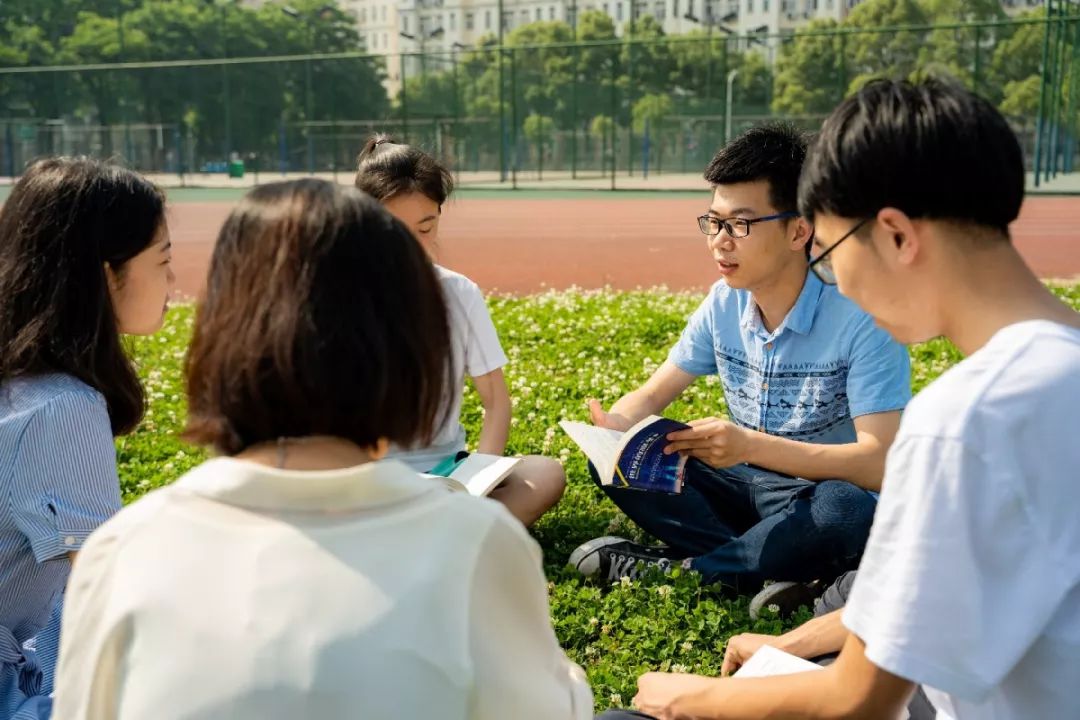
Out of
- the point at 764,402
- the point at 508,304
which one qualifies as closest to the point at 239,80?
the point at 508,304

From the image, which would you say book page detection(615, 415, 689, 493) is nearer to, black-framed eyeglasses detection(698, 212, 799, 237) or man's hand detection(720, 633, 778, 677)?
black-framed eyeglasses detection(698, 212, 799, 237)

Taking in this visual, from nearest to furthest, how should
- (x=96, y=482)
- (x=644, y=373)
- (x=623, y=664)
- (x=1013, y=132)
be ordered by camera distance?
(x=1013, y=132) → (x=96, y=482) → (x=623, y=664) → (x=644, y=373)

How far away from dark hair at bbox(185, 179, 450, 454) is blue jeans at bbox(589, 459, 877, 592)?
6.86 ft

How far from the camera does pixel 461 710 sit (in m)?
1.29

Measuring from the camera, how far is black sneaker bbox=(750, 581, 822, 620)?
3.25 m

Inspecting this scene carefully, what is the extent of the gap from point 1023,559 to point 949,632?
0.13 m

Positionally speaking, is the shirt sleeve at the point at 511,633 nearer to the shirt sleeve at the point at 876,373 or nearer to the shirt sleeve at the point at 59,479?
the shirt sleeve at the point at 59,479

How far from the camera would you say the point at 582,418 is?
17.5 feet

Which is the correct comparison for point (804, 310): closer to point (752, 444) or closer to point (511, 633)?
point (752, 444)

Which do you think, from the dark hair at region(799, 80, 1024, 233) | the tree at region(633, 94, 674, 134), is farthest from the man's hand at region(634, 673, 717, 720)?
the tree at region(633, 94, 674, 134)

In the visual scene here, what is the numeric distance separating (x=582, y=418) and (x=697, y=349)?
5.54 feet

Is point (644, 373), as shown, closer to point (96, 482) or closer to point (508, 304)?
point (508, 304)

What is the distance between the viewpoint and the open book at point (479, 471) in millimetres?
3336

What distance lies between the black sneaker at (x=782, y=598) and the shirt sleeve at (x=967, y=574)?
185 cm
